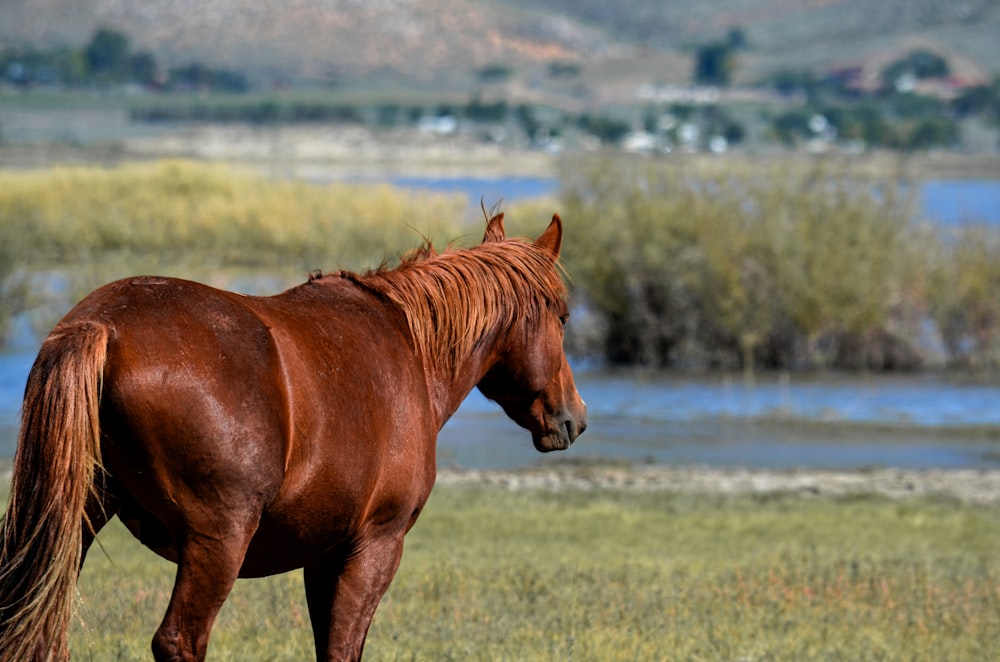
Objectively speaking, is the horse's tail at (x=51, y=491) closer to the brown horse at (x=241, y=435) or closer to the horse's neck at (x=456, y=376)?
the brown horse at (x=241, y=435)

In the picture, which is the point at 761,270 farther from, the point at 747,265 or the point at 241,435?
the point at 241,435

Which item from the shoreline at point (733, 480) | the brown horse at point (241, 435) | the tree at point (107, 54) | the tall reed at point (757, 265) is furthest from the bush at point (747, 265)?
the tree at point (107, 54)

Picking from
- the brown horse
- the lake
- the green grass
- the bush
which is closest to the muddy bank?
the lake

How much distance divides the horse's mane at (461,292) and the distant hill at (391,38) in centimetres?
15964

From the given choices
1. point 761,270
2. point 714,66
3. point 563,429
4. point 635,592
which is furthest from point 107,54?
point 563,429

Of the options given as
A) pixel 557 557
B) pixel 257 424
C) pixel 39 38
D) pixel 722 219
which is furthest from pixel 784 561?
pixel 39 38

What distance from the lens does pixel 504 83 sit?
529ft

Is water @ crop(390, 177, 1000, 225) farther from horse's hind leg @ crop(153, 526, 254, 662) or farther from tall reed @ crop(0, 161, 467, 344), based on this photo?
horse's hind leg @ crop(153, 526, 254, 662)

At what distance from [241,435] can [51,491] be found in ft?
1.76

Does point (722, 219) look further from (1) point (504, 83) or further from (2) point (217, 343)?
(1) point (504, 83)

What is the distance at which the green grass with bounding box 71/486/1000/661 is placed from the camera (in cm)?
687

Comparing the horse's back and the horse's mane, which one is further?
the horse's mane

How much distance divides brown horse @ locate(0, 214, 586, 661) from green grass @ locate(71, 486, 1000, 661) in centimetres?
79

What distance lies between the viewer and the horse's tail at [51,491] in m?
4.00
